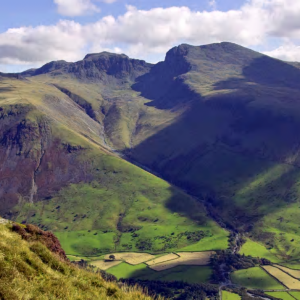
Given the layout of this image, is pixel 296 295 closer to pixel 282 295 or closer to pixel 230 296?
pixel 282 295

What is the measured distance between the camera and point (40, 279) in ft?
75.8

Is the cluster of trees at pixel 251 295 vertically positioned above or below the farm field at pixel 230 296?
above

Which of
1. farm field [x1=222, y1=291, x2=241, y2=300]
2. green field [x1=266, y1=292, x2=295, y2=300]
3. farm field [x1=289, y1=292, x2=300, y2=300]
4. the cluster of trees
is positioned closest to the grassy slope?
the cluster of trees

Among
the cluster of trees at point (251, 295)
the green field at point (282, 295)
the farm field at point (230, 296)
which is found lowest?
the farm field at point (230, 296)

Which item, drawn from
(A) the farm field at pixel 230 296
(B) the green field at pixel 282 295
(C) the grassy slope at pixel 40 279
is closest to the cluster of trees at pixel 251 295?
(A) the farm field at pixel 230 296

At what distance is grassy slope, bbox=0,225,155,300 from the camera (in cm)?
2092


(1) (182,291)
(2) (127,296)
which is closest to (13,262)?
(2) (127,296)

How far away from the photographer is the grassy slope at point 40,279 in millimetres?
20922

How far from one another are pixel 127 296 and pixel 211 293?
184343 millimetres

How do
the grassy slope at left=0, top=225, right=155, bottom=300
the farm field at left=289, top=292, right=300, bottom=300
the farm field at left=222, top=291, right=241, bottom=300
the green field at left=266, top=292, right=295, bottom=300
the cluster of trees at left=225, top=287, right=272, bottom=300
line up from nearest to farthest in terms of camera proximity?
the grassy slope at left=0, top=225, right=155, bottom=300, the farm field at left=289, top=292, right=300, bottom=300, the cluster of trees at left=225, top=287, right=272, bottom=300, the green field at left=266, top=292, right=295, bottom=300, the farm field at left=222, top=291, right=241, bottom=300

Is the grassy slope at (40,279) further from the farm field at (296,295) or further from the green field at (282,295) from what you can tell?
the farm field at (296,295)

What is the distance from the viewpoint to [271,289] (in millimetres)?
197625

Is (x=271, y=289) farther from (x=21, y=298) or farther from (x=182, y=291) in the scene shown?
(x=21, y=298)

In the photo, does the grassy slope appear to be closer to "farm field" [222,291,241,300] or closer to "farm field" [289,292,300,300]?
"farm field" [222,291,241,300]
